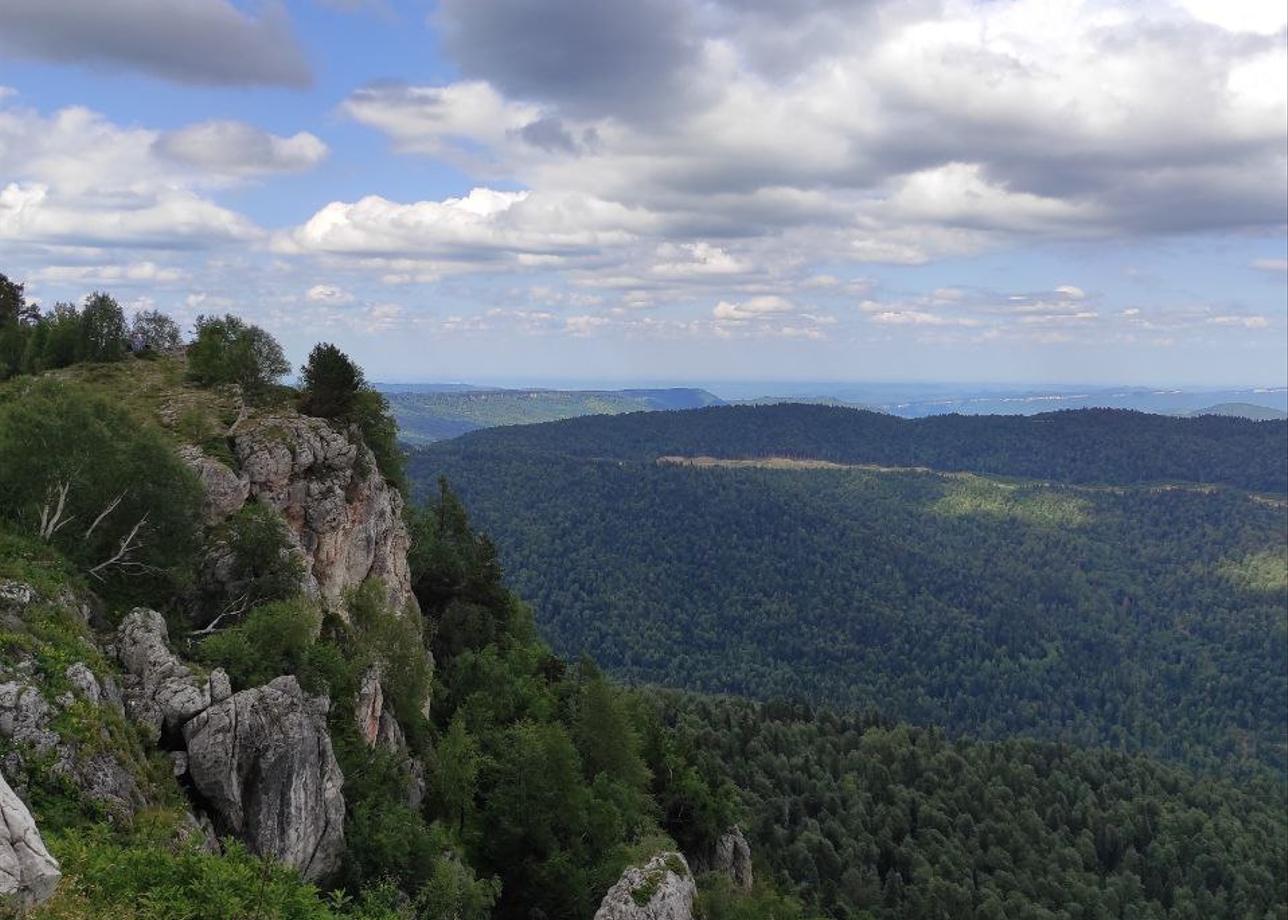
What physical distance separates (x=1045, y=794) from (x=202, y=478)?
15057 centimetres

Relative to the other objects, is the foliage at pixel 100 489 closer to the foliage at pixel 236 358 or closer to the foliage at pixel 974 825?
the foliage at pixel 236 358

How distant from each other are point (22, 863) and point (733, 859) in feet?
192

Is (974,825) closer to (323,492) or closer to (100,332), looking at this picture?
(323,492)

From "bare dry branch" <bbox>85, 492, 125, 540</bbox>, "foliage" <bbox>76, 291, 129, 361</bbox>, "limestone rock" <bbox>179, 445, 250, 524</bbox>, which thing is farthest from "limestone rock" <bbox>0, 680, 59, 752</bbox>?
"foliage" <bbox>76, 291, 129, 361</bbox>

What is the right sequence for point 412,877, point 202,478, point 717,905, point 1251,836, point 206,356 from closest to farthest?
point 412,877 < point 202,478 < point 717,905 < point 206,356 < point 1251,836

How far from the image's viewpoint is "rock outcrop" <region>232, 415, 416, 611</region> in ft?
150

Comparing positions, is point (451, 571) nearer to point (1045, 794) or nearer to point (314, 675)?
point (314, 675)

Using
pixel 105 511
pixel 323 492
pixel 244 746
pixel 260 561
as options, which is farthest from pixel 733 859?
pixel 105 511

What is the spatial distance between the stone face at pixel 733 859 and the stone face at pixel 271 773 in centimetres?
4039

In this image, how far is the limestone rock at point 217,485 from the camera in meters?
40.9

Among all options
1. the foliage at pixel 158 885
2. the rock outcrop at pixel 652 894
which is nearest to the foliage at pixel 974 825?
the rock outcrop at pixel 652 894

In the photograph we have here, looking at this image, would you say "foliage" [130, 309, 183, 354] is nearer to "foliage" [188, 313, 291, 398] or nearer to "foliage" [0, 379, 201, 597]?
"foliage" [188, 313, 291, 398]

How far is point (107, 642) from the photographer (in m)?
28.6

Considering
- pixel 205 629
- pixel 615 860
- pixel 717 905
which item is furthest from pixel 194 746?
pixel 717 905
